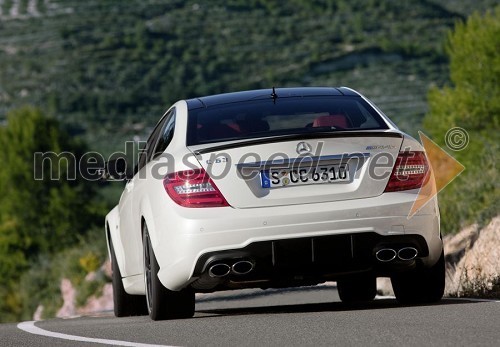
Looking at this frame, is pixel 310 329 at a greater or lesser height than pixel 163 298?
greater

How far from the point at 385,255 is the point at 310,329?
123 centimetres

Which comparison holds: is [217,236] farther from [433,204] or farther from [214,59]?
[214,59]

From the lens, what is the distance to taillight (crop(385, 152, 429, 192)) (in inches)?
348

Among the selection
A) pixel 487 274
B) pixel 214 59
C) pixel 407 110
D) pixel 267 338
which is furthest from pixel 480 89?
pixel 267 338

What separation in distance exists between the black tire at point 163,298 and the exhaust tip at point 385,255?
54.8 inches

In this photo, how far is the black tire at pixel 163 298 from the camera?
9.31m

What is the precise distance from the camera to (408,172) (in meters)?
8.90

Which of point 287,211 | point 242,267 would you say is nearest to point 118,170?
point 242,267

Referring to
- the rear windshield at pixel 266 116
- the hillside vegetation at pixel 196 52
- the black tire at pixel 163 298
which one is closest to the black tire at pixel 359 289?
the rear windshield at pixel 266 116

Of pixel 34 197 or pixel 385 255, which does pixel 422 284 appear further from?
pixel 34 197

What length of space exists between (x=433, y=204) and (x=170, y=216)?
1784 mm

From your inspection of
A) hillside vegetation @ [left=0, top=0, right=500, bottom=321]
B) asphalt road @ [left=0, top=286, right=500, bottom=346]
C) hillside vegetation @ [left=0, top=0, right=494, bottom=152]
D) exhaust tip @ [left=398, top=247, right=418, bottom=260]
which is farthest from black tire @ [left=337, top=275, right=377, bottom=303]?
hillside vegetation @ [left=0, top=0, right=494, bottom=152]

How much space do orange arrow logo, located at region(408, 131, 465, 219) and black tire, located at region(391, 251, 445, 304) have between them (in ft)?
Answer: 2.00

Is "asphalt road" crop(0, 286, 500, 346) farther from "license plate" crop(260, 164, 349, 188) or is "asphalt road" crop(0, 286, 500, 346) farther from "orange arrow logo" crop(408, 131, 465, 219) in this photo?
"license plate" crop(260, 164, 349, 188)
